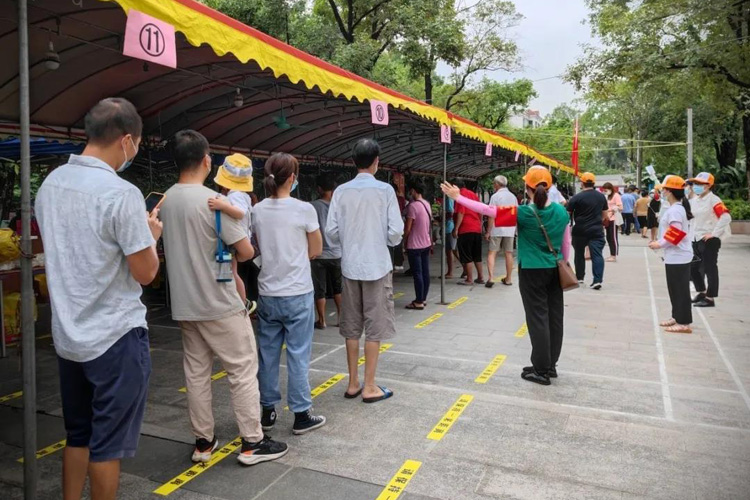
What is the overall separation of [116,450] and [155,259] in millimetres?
799

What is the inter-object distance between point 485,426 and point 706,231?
5.83m

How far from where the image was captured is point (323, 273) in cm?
671

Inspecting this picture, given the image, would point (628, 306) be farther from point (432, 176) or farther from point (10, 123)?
point (432, 176)

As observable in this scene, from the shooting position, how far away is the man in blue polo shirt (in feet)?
7.17

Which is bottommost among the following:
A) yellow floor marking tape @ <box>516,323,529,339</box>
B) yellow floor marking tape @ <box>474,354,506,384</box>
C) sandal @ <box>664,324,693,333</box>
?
yellow floor marking tape @ <box>474,354,506,384</box>

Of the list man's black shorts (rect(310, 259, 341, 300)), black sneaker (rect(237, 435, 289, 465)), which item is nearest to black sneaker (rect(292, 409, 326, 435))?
black sneaker (rect(237, 435, 289, 465))

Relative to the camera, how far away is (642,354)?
5.76m

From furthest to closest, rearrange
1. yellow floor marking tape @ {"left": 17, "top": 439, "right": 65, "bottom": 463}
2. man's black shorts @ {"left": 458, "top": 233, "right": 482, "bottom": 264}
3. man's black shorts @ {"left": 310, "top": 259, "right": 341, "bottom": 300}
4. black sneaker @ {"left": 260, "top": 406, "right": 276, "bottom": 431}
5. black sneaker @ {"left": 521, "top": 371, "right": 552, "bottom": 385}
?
man's black shorts @ {"left": 458, "top": 233, "right": 482, "bottom": 264} < man's black shorts @ {"left": 310, "top": 259, "right": 341, "bottom": 300} < black sneaker @ {"left": 521, "top": 371, "right": 552, "bottom": 385} < black sneaker @ {"left": 260, "top": 406, "right": 276, "bottom": 431} < yellow floor marking tape @ {"left": 17, "top": 439, "right": 65, "bottom": 463}

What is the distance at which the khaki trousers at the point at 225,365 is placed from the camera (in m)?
3.18

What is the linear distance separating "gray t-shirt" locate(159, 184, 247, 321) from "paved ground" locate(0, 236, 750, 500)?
972 mm

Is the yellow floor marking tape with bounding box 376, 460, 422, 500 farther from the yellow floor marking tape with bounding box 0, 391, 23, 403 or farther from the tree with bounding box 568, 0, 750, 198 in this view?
the tree with bounding box 568, 0, 750, 198

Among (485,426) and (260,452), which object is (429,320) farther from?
(260,452)

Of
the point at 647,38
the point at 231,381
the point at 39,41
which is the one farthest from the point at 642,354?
the point at 647,38

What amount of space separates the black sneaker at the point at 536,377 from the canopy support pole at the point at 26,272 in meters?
3.70
